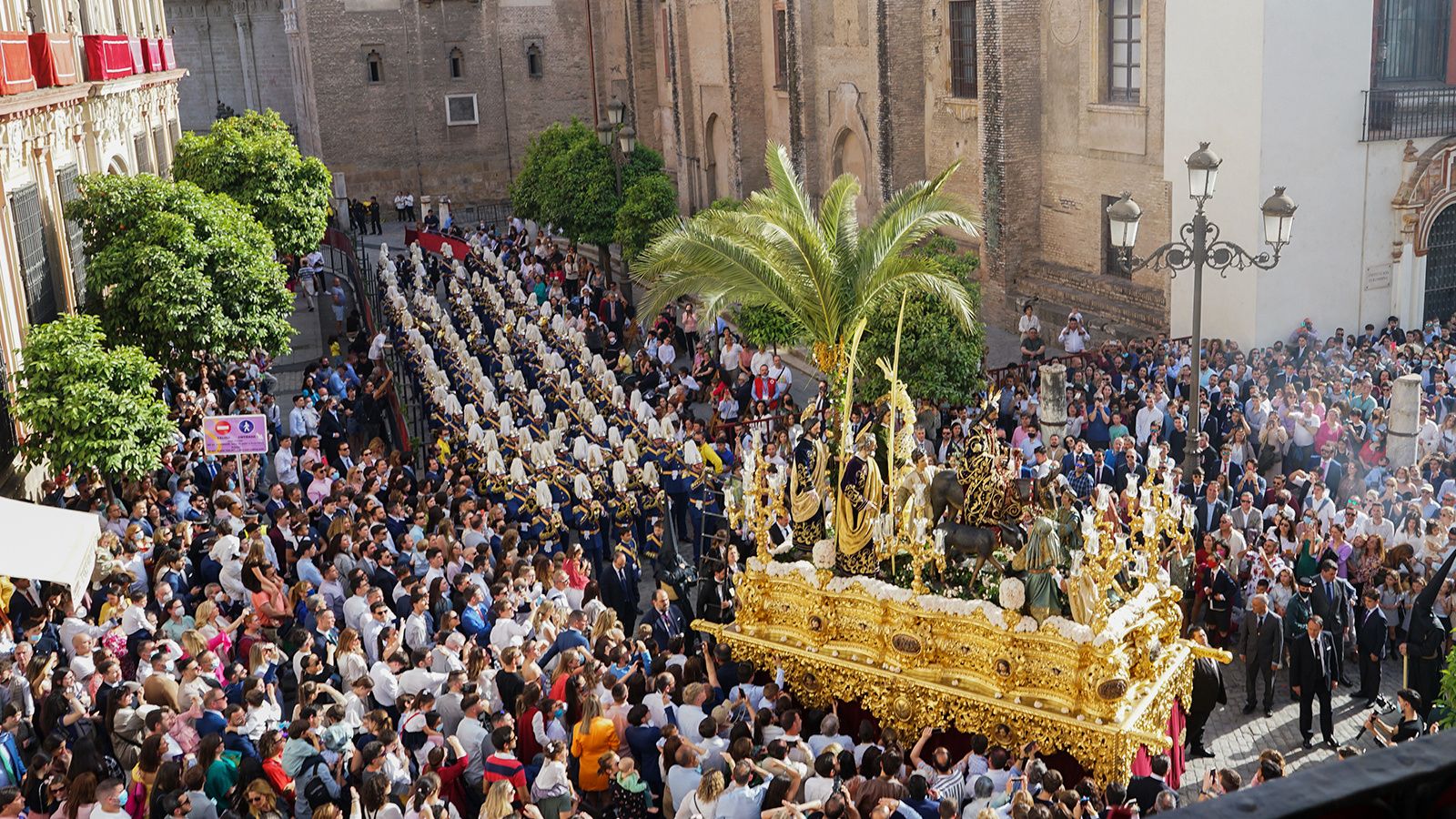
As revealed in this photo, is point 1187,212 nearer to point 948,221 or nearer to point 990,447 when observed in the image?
point 948,221

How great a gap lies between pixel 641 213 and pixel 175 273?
43.3ft

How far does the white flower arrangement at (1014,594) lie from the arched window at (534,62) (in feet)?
132

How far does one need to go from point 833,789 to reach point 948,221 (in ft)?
37.5

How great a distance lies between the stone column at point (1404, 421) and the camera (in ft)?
49.9

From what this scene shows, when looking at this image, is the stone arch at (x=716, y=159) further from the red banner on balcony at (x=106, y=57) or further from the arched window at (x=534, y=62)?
the red banner on balcony at (x=106, y=57)

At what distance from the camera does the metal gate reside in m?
21.7

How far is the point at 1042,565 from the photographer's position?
31.5ft

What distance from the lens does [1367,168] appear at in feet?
68.9

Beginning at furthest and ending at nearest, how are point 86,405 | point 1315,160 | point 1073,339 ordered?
1. point 1073,339
2. point 1315,160
3. point 86,405

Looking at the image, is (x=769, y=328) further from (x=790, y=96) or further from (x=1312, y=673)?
(x=790, y=96)

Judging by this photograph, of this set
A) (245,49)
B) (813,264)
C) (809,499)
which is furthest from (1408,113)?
(245,49)

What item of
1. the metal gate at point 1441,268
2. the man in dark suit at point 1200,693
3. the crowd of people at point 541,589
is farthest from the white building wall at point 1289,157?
→ the man in dark suit at point 1200,693

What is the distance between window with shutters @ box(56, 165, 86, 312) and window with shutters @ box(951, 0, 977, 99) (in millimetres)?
16385

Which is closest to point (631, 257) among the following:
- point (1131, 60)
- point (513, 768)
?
point (1131, 60)
